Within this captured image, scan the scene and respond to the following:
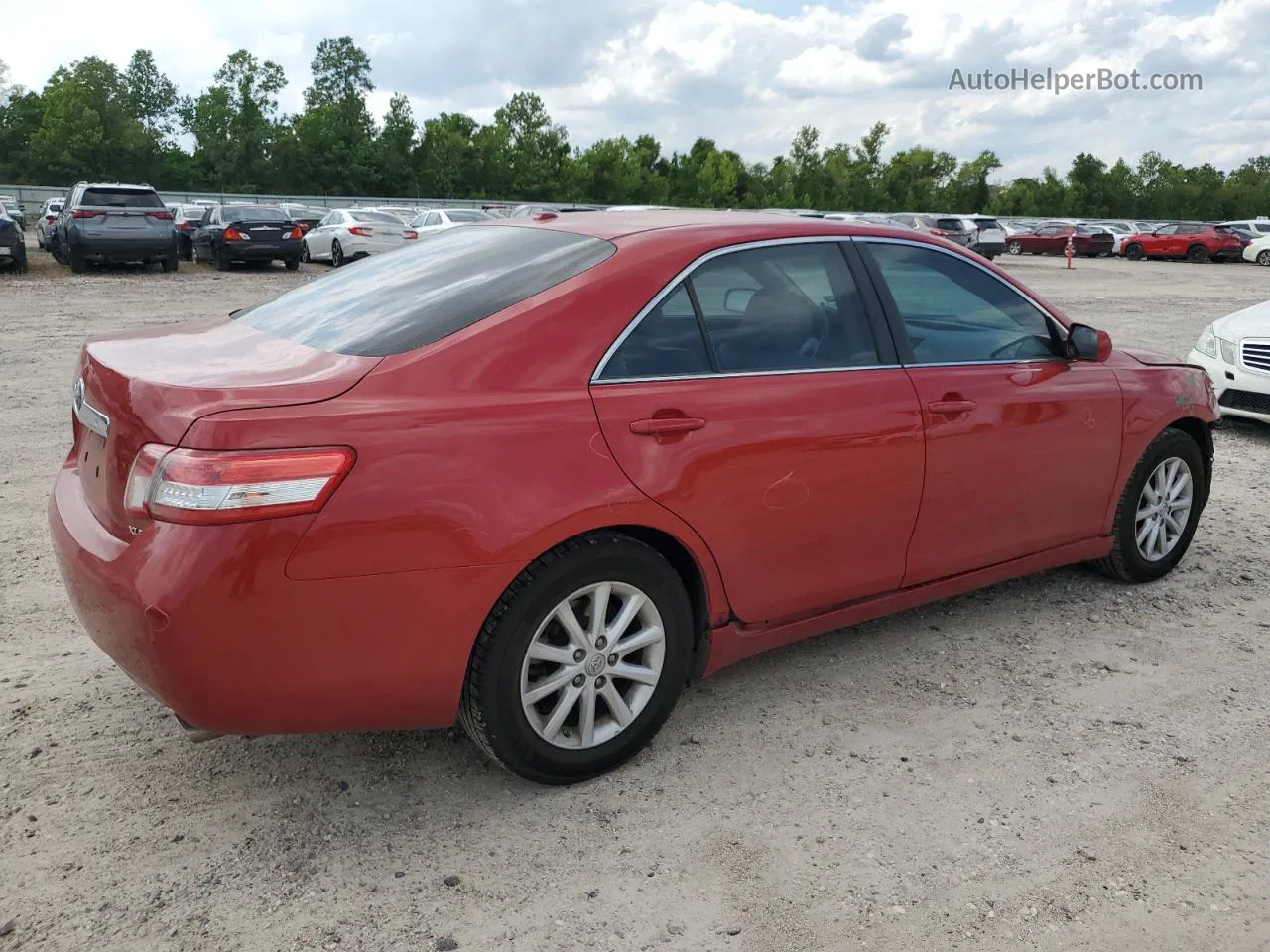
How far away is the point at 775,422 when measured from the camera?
11.1 ft

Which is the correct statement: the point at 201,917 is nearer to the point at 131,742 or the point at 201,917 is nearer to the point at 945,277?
the point at 131,742

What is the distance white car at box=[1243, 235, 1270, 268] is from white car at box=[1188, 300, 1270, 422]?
36935mm

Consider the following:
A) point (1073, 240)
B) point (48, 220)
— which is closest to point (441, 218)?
point (48, 220)

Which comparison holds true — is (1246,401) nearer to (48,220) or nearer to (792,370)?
(792,370)

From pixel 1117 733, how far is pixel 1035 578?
156cm

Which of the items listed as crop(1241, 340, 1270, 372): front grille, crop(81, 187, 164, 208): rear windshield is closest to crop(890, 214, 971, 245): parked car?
crop(81, 187, 164, 208): rear windshield

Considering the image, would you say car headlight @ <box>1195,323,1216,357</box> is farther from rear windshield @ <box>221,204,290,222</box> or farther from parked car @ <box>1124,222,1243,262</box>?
parked car @ <box>1124,222,1243,262</box>

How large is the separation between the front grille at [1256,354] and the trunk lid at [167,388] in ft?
24.7

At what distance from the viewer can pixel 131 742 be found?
11.1 ft

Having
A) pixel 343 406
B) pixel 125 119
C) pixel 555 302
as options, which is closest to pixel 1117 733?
pixel 555 302

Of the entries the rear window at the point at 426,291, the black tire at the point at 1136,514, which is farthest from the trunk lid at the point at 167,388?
the black tire at the point at 1136,514

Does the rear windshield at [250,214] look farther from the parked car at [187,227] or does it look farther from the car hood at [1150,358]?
the car hood at [1150,358]

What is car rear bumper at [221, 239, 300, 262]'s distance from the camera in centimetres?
2333

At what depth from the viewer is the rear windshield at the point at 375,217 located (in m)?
25.2
